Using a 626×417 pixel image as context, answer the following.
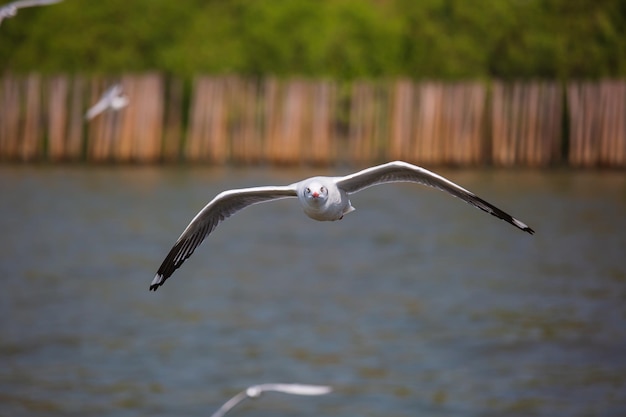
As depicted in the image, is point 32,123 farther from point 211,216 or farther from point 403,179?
point 403,179

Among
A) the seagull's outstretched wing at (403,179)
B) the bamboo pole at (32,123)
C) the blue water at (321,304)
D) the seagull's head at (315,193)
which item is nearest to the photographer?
the seagull's head at (315,193)

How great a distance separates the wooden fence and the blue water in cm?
93

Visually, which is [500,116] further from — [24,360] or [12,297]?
[24,360]

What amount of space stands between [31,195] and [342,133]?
9.97 m

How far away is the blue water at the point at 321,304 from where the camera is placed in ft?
58.0

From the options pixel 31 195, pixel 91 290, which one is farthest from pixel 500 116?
pixel 91 290

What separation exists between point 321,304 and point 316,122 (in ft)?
49.1

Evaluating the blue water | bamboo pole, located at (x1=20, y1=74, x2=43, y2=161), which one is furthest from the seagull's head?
bamboo pole, located at (x1=20, y1=74, x2=43, y2=161)

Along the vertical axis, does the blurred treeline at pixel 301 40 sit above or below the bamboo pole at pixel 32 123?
above

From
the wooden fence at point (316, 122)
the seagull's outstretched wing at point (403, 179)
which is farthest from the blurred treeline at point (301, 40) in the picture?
the seagull's outstretched wing at point (403, 179)

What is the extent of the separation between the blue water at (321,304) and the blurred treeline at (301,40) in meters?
4.17

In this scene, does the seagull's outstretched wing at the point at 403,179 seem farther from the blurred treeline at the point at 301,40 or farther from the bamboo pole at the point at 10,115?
the bamboo pole at the point at 10,115

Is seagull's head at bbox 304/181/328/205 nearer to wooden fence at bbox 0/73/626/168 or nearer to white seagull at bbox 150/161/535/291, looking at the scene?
white seagull at bbox 150/161/535/291

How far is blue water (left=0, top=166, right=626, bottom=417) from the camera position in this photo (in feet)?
58.0
